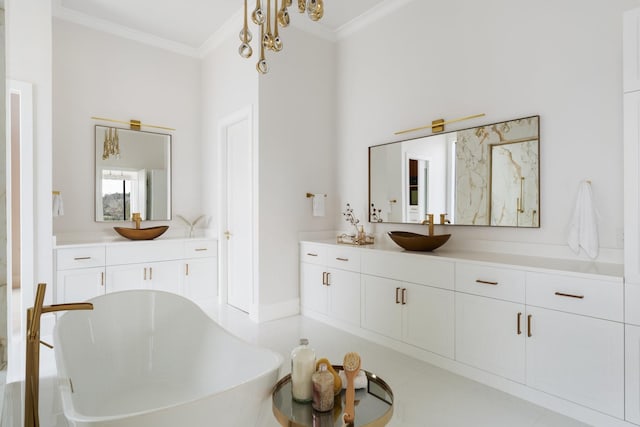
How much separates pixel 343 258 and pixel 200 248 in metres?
1.84

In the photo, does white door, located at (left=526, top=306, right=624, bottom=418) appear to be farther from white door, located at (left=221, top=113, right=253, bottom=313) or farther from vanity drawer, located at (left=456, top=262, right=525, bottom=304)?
white door, located at (left=221, top=113, right=253, bottom=313)

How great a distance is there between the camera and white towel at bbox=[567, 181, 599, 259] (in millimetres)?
2408

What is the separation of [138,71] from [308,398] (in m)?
4.47

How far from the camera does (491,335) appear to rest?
2490 millimetres

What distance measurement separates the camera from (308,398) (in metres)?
1.51

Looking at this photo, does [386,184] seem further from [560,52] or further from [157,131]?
[157,131]

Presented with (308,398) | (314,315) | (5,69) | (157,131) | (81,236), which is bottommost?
(314,315)

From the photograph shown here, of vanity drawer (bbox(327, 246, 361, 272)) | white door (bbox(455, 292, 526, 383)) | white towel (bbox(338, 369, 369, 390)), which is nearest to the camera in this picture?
white towel (bbox(338, 369, 369, 390))

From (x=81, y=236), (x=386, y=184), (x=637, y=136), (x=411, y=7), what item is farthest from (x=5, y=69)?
(x=81, y=236)

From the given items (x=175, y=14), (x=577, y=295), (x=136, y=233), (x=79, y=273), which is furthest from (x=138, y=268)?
(x=577, y=295)

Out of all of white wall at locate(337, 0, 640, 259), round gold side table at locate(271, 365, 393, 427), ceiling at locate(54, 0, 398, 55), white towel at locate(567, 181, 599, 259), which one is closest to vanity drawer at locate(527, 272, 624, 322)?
white towel at locate(567, 181, 599, 259)

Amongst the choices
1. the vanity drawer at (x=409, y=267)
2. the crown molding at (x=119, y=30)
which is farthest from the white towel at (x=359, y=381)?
the crown molding at (x=119, y=30)

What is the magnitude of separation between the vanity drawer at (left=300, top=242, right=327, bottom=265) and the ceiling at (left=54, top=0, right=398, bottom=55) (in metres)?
2.44

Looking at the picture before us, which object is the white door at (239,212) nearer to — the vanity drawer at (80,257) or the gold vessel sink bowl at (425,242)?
the vanity drawer at (80,257)
